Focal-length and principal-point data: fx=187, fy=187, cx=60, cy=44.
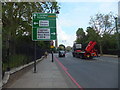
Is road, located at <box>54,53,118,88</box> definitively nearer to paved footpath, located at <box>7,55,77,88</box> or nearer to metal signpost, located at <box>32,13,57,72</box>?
paved footpath, located at <box>7,55,77,88</box>

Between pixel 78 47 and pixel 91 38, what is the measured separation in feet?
52.4

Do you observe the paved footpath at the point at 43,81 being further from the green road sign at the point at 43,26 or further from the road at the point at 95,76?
the green road sign at the point at 43,26

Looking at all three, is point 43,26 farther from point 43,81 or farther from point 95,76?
point 43,81

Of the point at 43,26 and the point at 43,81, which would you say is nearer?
the point at 43,81

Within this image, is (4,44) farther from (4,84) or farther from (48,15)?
(48,15)

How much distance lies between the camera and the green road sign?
1445cm

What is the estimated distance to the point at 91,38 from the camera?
5606 cm

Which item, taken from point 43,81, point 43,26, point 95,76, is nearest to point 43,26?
point 43,26

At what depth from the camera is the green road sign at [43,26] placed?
14453mm

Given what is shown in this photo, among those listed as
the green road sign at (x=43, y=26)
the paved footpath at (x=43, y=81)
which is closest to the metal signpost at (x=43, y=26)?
the green road sign at (x=43, y=26)

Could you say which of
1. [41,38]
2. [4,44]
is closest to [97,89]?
[4,44]

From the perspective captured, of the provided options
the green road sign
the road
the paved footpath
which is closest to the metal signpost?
the green road sign

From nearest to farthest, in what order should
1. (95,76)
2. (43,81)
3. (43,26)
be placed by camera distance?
1. (43,81)
2. (95,76)
3. (43,26)

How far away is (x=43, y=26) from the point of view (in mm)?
14617
